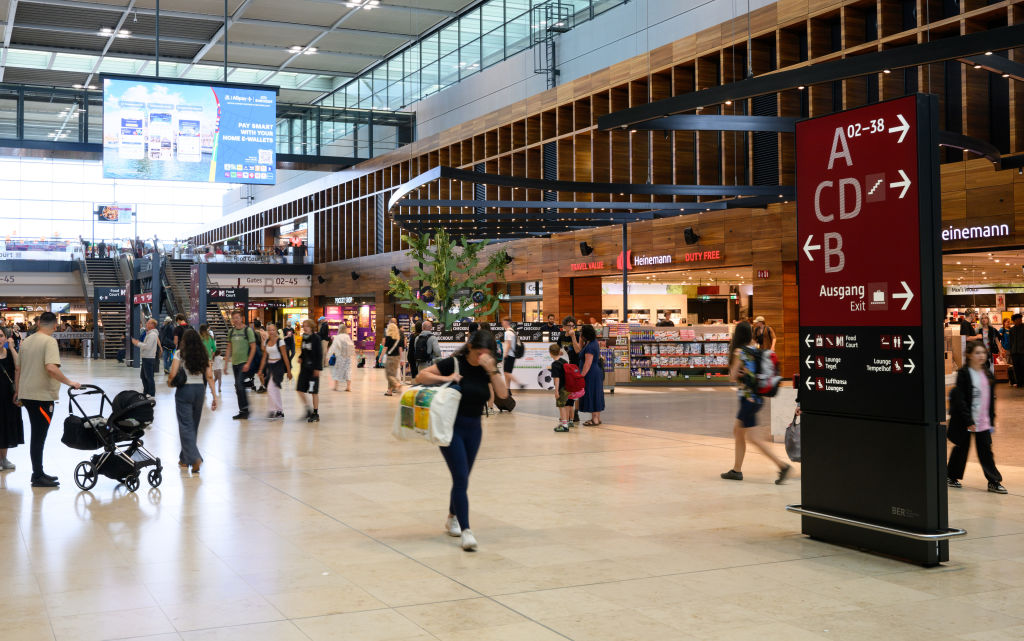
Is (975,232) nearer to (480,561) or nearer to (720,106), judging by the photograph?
(720,106)

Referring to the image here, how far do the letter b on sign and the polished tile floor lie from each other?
5.92 ft

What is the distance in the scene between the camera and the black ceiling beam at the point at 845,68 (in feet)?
29.5

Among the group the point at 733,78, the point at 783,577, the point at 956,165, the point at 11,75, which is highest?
the point at 11,75

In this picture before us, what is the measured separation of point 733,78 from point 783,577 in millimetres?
18006

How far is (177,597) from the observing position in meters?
5.09

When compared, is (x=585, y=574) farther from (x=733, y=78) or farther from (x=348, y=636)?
(x=733, y=78)

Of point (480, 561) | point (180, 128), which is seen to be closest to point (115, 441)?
point (480, 561)

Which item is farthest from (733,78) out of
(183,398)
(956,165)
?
(183,398)

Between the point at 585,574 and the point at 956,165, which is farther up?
the point at 956,165

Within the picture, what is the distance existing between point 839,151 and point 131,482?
6.28 m

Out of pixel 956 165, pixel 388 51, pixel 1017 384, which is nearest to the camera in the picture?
pixel 956 165

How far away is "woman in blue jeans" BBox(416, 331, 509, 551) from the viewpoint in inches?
247

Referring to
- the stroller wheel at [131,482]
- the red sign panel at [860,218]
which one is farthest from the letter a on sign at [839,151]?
the stroller wheel at [131,482]

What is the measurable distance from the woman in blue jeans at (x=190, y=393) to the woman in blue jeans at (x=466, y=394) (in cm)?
386
